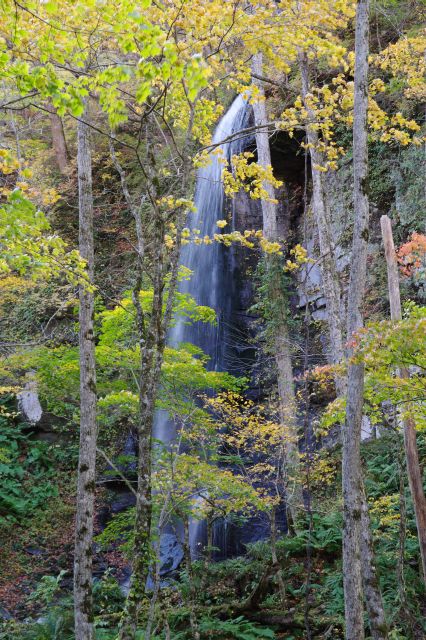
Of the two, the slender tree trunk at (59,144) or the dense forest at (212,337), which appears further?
the slender tree trunk at (59,144)

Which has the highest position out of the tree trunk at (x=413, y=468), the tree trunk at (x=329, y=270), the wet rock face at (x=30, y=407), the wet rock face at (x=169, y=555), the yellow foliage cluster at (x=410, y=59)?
the yellow foliage cluster at (x=410, y=59)

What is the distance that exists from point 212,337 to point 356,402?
9.72 metres

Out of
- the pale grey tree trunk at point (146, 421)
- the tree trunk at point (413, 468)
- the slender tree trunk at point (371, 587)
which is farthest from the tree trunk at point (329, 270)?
the pale grey tree trunk at point (146, 421)

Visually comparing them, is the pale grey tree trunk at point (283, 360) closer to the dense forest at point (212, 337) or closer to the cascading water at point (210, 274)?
the dense forest at point (212, 337)

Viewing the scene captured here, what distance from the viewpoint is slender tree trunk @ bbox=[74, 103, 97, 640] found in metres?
5.98

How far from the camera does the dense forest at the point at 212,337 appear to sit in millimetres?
4781

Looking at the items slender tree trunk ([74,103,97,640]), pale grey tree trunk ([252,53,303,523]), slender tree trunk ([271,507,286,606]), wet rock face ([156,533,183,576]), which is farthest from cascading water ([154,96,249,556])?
slender tree trunk ([74,103,97,640])

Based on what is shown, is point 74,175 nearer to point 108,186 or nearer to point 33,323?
point 108,186

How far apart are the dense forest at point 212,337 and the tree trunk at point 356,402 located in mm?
25

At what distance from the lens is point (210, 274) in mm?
16266

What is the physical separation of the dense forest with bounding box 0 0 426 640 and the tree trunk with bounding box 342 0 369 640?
25 millimetres

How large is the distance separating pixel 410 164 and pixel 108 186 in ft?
34.0

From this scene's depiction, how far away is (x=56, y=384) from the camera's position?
10.1 m

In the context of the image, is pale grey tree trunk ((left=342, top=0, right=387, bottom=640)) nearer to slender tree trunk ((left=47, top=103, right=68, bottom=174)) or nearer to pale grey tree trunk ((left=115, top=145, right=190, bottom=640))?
pale grey tree trunk ((left=115, top=145, right=190, bottom=640))
